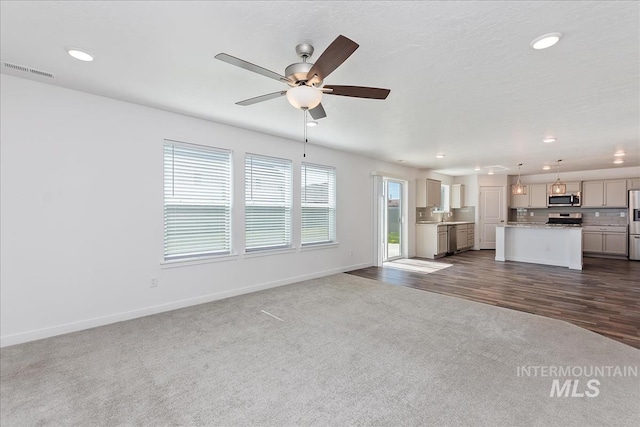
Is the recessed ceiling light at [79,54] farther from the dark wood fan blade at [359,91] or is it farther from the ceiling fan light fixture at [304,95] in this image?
the dark wood fan blade at [359,91]

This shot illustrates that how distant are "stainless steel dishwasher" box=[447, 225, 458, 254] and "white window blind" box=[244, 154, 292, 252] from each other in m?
5.47

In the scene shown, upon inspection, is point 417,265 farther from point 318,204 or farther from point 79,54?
point 79,54

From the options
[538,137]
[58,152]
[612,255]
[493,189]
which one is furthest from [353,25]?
[612,255]

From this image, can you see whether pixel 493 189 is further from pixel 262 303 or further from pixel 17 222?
pixel 17 222

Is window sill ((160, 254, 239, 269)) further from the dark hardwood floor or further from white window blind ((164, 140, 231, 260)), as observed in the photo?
the dark hardwood floor

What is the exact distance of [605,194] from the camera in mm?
8203

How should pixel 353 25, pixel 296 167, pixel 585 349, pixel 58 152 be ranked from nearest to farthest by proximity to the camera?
pixel 353 25 < pixel 585 349 < pixel 58 152 < pixel 296 167

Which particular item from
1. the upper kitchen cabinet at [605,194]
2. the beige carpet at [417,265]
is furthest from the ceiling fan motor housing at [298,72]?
the upper kitchen cabinet at [605,194]

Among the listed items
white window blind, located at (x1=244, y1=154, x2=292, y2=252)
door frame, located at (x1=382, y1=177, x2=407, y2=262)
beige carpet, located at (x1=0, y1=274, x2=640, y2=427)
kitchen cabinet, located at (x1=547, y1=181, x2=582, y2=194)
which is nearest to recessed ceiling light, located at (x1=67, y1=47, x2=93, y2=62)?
white window blind, located at (x1=244, y1=154, x2=292, y2=252)

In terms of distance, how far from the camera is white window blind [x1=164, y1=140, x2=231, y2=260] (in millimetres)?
3825

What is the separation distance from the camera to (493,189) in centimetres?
959

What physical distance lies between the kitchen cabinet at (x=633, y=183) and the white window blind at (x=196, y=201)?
34.3 ft

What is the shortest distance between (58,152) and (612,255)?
12.4 m

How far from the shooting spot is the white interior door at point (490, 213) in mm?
9523
